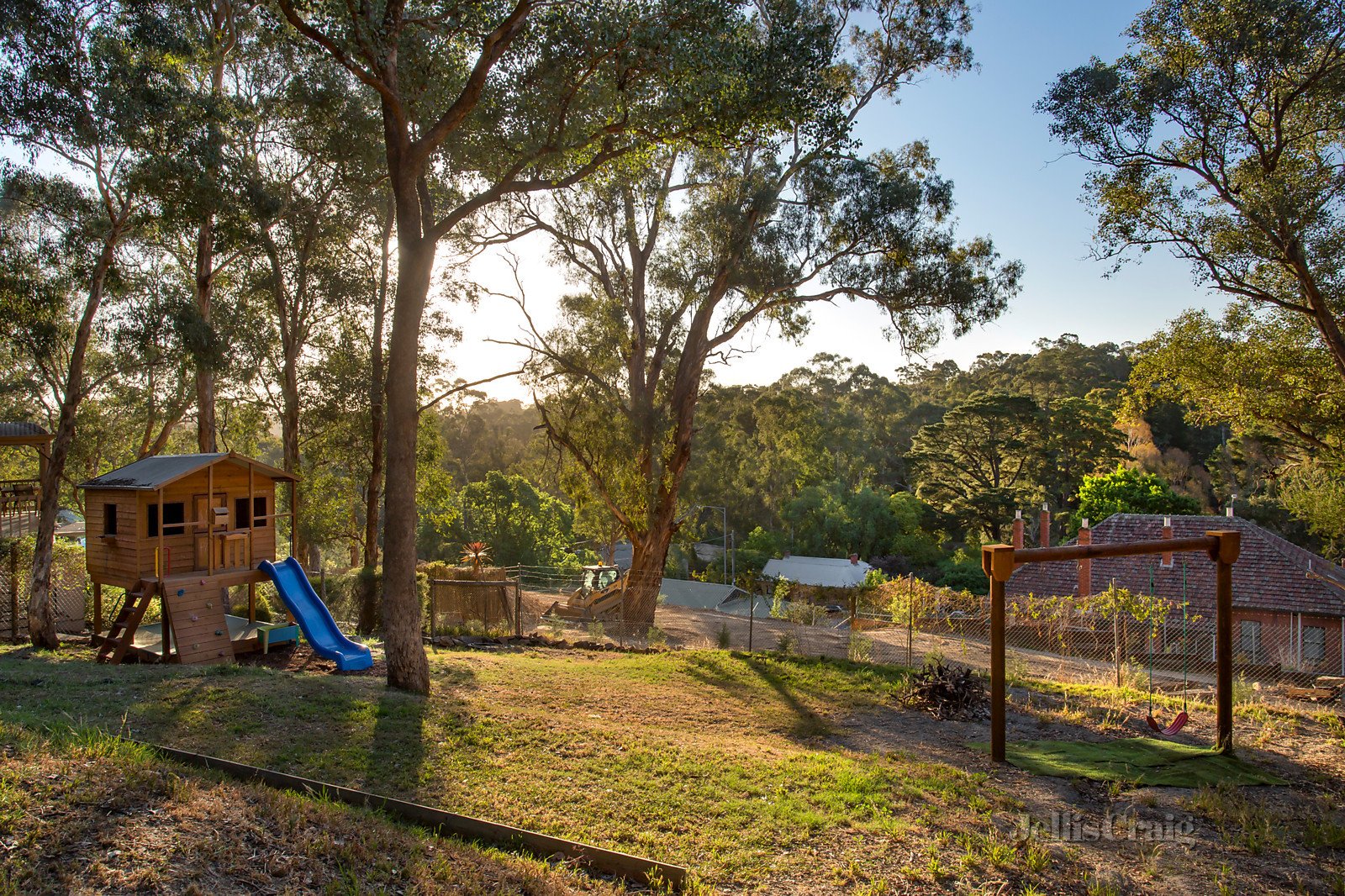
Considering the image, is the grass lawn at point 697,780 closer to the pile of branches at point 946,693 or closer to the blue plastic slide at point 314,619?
the pile of branches at point 946,693

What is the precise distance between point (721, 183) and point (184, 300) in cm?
1302

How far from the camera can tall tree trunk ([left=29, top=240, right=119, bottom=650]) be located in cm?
1355

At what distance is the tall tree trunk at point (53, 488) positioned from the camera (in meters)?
13.6

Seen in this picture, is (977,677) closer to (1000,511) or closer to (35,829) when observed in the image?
(35,829)

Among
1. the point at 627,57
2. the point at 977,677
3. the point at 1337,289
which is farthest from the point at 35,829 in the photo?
the point at 1337,289

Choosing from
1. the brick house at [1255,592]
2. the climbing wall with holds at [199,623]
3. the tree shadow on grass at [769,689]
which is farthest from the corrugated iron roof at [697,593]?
the climbing wall with holds at [199,623]

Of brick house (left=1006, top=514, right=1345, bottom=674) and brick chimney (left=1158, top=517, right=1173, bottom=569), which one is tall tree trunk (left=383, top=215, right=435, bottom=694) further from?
brick chimney (left=1158, top=517, right=1173, bottom=569)

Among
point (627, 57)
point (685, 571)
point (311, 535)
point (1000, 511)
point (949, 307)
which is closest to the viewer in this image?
point (627, 57)

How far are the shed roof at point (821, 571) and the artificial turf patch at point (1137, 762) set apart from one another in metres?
27.4

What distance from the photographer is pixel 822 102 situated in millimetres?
10703

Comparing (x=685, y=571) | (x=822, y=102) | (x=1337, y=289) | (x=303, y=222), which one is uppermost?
(x=303, y=222)

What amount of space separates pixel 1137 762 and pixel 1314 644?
2133 cm

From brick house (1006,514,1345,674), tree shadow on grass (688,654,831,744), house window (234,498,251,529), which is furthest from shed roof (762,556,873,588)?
house window (234,498,251,529)

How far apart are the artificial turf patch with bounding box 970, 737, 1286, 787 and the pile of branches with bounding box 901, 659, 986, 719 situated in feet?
5.76
